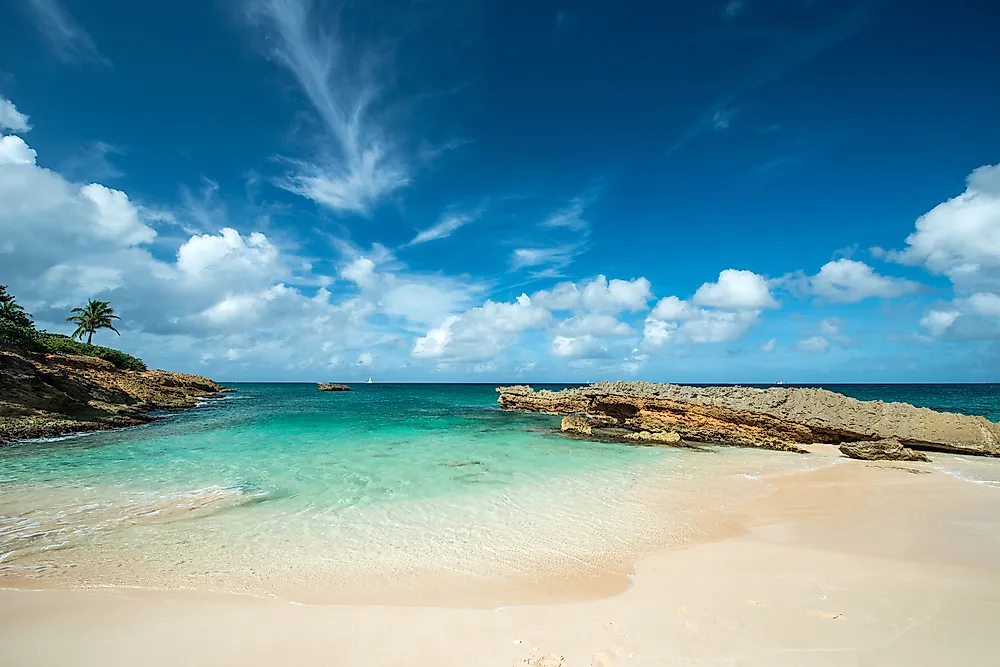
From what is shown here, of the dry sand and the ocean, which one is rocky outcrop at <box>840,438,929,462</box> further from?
the dry sand

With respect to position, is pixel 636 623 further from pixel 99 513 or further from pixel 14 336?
pixel 14 336

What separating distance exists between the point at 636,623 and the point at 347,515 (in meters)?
6.77

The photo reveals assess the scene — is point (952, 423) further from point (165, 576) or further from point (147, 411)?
point (147, 411)

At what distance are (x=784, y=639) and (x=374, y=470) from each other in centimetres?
1216

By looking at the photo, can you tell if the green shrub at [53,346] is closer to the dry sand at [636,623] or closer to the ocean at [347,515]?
the ocean at [347,515]

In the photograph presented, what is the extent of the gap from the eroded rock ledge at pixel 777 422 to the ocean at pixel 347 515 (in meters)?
4.22

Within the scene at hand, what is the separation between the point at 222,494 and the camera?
10828 millimetres

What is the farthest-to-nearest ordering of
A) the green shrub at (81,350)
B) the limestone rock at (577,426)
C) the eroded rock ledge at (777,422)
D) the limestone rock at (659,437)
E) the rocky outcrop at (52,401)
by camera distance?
1. the green shrub at (81,350)
2. the limestone rock at (577,426)
3. the limestone rock at (659,437)
4. the rocky outcrop at (52,401)
5. the eroded rock ledge at (777,422)

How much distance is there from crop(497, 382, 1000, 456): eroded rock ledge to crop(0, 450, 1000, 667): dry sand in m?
16.1

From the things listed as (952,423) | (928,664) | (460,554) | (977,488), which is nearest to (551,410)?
(952,423)

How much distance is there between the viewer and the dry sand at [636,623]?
4.26 m

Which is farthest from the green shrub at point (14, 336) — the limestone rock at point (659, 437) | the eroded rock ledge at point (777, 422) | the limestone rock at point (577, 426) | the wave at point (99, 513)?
the limestone rock at point (659, 437)

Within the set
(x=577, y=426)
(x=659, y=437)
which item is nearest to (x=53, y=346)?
(x=577, y=426)

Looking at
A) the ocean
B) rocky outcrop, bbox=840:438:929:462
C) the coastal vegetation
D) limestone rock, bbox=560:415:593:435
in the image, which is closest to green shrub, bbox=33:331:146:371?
the coastal vegetation
